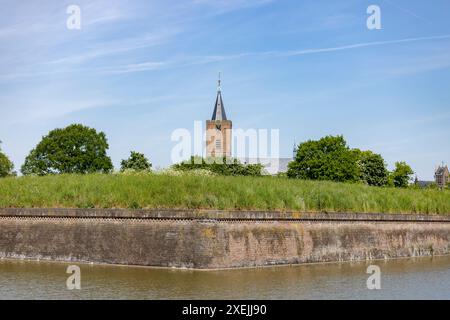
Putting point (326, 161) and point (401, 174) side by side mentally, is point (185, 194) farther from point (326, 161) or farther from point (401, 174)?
point (401, 174)

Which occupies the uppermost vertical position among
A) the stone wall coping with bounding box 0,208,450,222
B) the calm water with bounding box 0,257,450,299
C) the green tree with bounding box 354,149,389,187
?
the green tree with bounding box 354,149,389,187

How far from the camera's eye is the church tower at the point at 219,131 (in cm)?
9556

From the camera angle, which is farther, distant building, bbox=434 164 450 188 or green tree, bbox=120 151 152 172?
distant building, bbox=434 164 450 188

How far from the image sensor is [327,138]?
65.1 metres

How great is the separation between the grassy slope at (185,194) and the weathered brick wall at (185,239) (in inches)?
28.3

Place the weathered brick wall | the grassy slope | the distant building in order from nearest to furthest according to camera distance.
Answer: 1. the weathered brick wall
2. the grassy slope
3. the distant building

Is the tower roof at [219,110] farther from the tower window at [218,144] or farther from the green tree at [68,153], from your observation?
the green tree at [68,153]

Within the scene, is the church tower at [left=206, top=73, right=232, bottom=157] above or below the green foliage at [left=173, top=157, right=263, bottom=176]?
above

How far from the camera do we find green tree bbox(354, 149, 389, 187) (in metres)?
66.9

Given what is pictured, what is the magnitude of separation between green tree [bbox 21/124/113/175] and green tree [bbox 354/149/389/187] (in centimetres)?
2676

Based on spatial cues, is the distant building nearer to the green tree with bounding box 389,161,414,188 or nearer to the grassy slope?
the green tree with bounding box 389,161,414,188

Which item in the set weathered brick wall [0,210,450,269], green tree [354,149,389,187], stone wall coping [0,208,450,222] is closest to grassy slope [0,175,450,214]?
stone wall coping [0,208,450,222]
